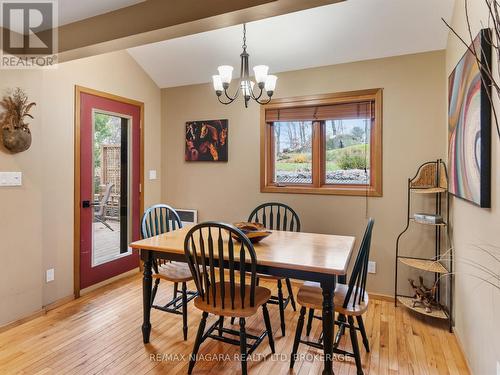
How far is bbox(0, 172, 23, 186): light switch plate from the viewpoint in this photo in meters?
2.47

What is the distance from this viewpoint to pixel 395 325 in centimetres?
265

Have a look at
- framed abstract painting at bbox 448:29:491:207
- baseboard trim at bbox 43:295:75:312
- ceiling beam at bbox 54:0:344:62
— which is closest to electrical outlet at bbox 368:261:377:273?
framed abstract painting at bbox 448:29:491:207

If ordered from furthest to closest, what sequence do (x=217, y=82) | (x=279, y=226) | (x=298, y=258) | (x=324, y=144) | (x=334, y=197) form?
(x=324, y=144) < (x=334, y=197) < (x=279, y=226) < (x=217, y=82) < (x=298, y=258)

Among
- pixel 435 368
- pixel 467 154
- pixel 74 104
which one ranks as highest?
pixel 74 104

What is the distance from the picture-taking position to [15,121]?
251 centimetres

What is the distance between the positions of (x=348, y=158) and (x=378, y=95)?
0.68 meters

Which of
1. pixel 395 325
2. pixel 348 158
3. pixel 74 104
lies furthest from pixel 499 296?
pixel 74 104

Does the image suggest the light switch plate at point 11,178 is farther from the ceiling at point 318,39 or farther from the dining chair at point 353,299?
the dining chair at point 353,299

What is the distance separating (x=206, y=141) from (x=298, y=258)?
238cm

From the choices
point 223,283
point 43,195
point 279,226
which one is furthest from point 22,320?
point 279,226

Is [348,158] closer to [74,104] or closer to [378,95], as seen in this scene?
[378,95]

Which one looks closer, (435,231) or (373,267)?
(435,231)

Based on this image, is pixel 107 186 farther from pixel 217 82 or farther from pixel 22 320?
pixel 217 82

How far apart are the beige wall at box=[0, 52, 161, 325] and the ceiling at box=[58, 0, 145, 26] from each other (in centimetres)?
73
